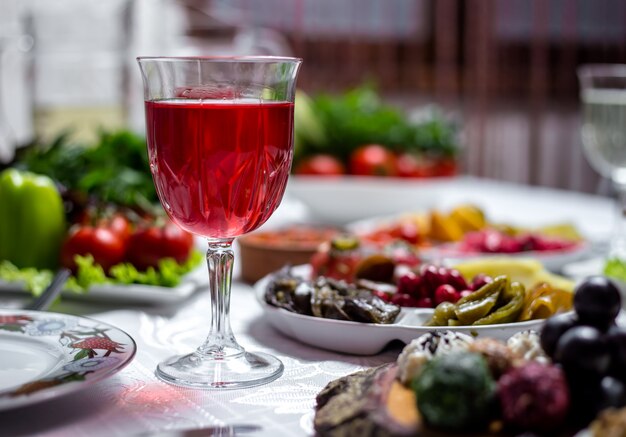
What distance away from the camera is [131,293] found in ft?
4.01

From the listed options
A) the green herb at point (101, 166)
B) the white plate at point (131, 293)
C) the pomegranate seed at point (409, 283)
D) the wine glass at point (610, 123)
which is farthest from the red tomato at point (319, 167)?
the pomegranate seed at point (409, 283)

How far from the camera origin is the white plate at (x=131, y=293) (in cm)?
121

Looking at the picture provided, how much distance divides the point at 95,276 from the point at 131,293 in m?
0.07

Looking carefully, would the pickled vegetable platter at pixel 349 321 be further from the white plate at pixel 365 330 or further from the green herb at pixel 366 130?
the green herb at pixel 366 130

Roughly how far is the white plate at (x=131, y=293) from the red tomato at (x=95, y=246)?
81 millimetres

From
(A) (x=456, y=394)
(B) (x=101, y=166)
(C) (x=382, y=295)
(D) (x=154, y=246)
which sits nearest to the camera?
(A) (x=456, y=394)

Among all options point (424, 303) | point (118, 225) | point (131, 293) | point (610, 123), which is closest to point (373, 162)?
point (610, 123)

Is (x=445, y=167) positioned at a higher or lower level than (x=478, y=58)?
lower

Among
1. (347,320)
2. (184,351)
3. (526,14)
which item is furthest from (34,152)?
(526,14)

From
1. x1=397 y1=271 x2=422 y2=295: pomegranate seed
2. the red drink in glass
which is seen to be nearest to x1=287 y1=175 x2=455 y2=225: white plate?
x1=397 y1=271 x2=422 y2=295: pomegranate seed

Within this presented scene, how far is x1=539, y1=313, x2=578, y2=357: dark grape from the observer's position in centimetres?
69

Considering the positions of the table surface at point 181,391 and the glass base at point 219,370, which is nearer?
the table surface at point 181,391

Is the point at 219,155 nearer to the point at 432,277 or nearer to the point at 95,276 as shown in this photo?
the point at 432,277

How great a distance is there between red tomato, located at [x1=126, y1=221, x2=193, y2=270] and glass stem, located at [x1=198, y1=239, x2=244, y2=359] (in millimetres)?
425
